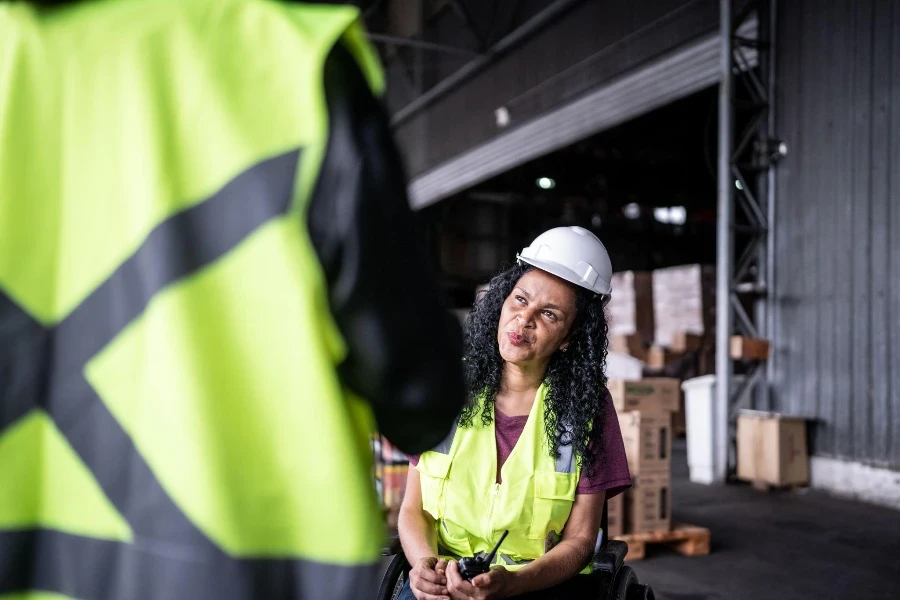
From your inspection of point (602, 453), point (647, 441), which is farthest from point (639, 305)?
point (602, 453)

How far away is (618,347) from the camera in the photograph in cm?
1172

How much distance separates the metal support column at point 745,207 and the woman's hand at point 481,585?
6.78m

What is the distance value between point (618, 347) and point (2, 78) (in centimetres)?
1125

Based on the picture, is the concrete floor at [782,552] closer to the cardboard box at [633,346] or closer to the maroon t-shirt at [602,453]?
Answer: the maroon t-shirt at [602,453]

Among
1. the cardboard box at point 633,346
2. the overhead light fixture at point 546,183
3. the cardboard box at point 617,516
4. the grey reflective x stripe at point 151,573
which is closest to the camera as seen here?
the grey reflective x stripe at point 151,573

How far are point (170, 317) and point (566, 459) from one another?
1461mm

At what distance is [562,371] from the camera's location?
92.8 inches

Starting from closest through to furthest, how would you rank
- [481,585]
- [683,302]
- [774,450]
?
1. [481,585]
2. [774,450]
3. [683,302]

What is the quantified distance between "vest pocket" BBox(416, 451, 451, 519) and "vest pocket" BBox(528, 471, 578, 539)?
0.79 ft

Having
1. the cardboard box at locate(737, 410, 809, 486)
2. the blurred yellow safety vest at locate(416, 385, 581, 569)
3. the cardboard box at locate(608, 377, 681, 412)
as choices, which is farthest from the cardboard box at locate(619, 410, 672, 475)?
the blurred yellow safety vest at locate(416, 385, 581, 569)

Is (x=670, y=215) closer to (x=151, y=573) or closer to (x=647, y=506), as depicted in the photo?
(x=647, y=506)

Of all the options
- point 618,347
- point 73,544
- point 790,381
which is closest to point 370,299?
point 73,544

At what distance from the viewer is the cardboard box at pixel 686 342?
1088 centimetres

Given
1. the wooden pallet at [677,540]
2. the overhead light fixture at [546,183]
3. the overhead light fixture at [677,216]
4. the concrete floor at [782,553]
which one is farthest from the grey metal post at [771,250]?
the overhead light fixture at [677,216]
